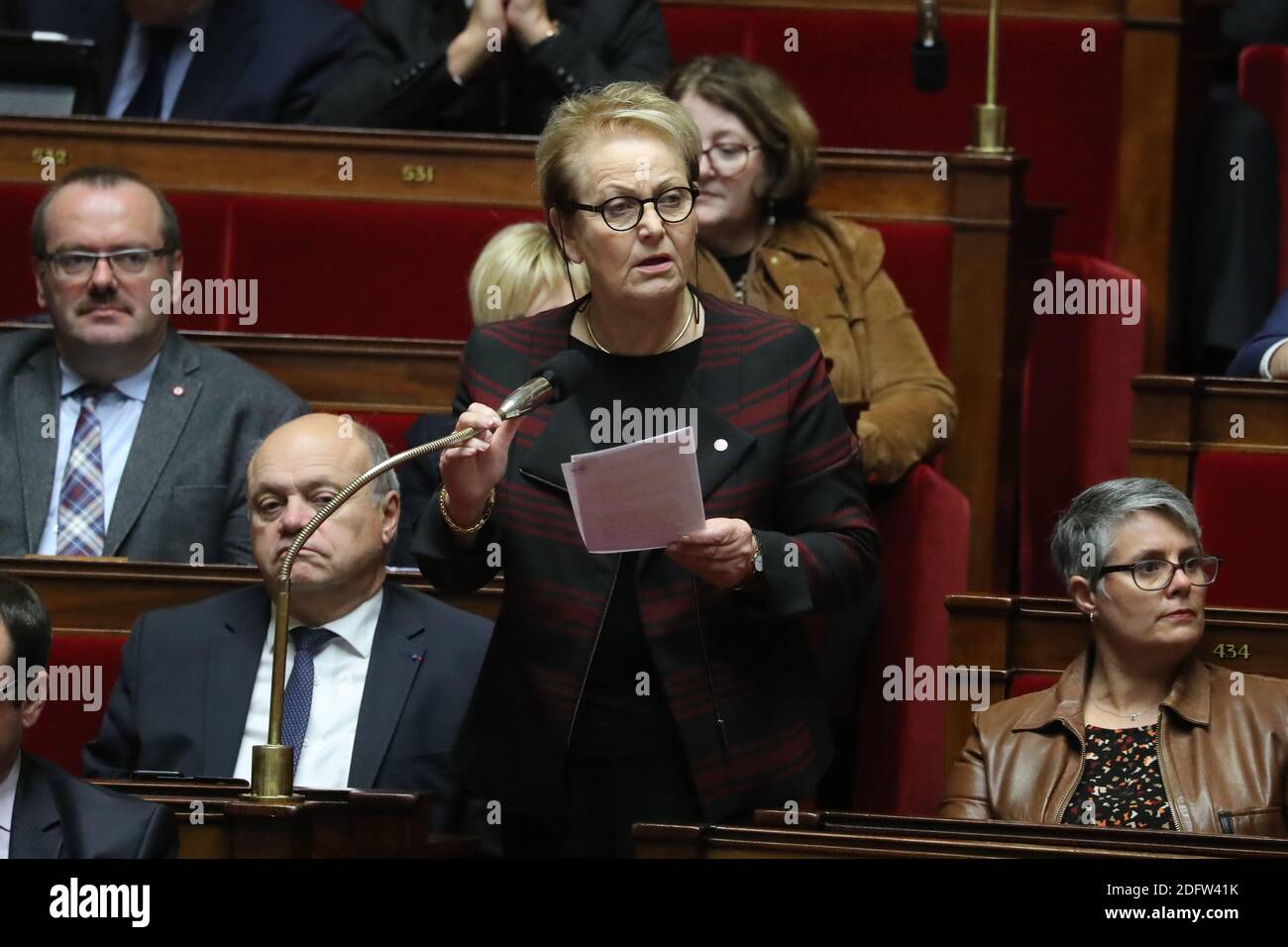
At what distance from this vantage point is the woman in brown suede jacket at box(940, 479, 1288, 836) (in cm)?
145

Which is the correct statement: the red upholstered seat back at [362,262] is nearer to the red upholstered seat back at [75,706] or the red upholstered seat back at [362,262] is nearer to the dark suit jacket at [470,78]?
the dark suit jacket at [470,78]

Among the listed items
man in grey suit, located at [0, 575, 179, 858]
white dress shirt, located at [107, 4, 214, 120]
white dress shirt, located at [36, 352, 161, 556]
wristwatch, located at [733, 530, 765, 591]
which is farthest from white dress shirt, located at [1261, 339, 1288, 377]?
white dress shirt, located at [107, 4, 214, 120]

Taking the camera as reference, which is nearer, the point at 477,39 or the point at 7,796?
the point at 7,796

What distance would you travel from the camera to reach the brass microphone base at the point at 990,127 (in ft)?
7.15

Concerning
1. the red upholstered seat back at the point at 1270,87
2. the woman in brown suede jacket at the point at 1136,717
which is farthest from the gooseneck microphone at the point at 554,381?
the red upholstered seat back at the point at 1270,87

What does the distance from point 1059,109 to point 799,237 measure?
605mm

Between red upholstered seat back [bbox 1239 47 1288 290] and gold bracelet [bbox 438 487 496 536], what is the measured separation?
1426mm

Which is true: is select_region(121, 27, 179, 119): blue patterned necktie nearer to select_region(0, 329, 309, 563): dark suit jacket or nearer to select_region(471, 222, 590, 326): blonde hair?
select_region(0, 329, 309, 563): dark suit jacket

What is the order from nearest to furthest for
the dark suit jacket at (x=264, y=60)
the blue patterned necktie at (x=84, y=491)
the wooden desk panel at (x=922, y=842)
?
the wooden desk panel at (x=922, y=842), the blue patterned necktie at (x=84, y=491), the dark suit jacket at (x=264, y=60)

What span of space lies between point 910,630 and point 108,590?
659 millimetres

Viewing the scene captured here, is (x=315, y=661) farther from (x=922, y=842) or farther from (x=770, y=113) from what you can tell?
(x=770, y=113)

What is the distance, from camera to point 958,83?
2512 mm

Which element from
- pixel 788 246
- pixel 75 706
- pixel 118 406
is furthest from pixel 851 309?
pixel 75 706
